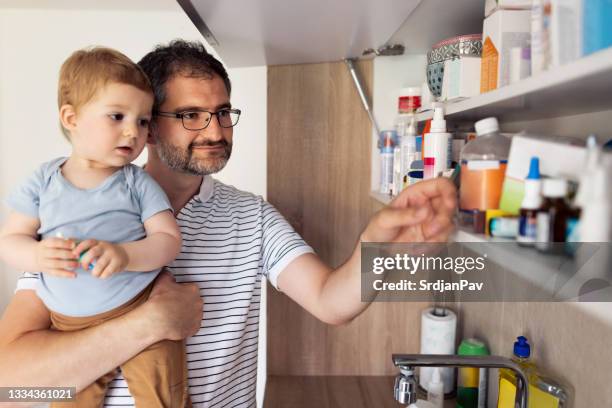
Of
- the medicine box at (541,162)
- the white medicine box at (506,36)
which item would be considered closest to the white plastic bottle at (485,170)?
the medicine box at (541,162)

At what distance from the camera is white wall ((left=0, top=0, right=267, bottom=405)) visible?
1.35 metres

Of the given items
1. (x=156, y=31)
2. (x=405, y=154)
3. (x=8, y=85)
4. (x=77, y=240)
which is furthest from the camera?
(x=8, y=85)

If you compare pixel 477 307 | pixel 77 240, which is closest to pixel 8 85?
pixel 77 240

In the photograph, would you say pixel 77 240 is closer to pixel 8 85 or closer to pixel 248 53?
pixel 248 53

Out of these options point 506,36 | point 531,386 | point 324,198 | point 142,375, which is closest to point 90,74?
point 142,375

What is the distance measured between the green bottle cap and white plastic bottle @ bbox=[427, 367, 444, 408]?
11 centimetres

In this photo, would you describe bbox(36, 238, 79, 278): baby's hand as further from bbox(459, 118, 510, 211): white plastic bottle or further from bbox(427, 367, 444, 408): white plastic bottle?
bbox(427, 367, 444, 408): white plastic bottle

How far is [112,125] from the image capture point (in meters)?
0.80

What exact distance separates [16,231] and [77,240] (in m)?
0.14

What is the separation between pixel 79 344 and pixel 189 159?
0.48 m

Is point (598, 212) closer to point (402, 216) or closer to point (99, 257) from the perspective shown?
point (402, 216)

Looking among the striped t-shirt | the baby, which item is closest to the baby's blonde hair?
the baby

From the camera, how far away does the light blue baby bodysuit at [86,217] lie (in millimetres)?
797

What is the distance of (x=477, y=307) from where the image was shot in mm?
1179
